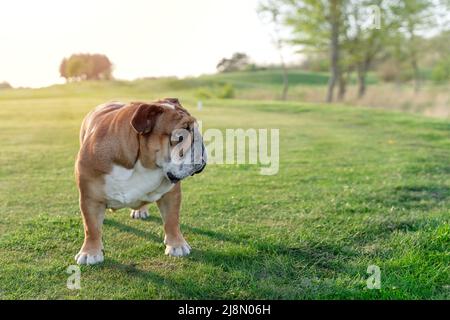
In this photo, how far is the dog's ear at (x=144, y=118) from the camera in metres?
3.67

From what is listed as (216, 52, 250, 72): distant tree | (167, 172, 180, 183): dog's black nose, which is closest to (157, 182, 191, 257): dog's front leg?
(167, 172, 180, 183): dog's black nose

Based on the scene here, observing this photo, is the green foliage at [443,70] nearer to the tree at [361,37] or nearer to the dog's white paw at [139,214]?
the tree at [361,37]

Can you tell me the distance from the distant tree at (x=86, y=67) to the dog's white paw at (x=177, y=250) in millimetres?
18263

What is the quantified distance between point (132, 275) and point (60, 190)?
3.36m

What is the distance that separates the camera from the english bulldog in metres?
3.73

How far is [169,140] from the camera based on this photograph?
3771 mm

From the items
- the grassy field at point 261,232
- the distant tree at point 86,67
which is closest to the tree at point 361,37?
the distant tree at point 86,67

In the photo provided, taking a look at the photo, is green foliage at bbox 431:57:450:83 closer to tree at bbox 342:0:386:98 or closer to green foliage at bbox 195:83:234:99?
tree at bbox 342:0:386:98

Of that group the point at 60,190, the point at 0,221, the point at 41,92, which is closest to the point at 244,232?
the point at 0,221

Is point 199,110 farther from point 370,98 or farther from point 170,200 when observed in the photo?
point 170,200

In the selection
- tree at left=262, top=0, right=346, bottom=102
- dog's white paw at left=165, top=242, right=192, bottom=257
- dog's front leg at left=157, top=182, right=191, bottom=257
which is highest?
tree at left=262, top=0, right=346, bottom=102

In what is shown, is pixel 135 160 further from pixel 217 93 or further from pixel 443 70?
pixel 443 70

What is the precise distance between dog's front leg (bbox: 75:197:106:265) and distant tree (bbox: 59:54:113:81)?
59.5 ft

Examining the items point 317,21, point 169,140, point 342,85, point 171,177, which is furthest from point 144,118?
point 342,85
